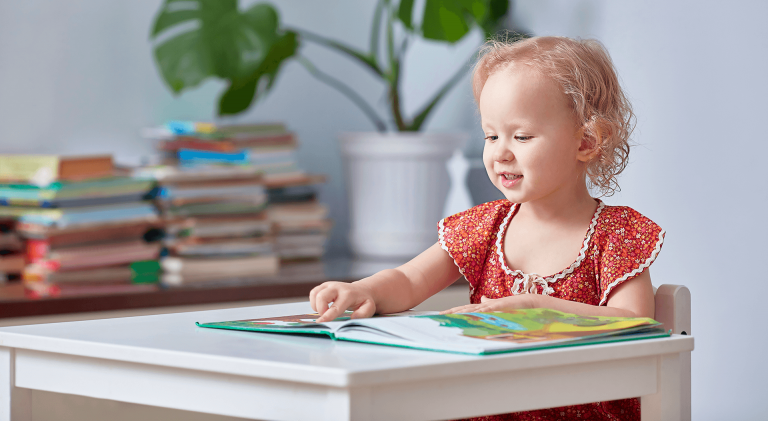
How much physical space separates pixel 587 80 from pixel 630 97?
88 centimetres

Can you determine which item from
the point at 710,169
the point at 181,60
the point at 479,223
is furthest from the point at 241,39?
the point at 479,223

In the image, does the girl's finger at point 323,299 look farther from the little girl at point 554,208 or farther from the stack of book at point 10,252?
the stack of book at point 10,252

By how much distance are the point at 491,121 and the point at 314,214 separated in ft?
3.87

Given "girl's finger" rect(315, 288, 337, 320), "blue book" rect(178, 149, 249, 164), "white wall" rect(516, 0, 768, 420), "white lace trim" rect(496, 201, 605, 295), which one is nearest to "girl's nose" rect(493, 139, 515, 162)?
"white lace trim" rect(496, 201, 605, 295)

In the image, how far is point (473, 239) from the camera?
103 centimetres

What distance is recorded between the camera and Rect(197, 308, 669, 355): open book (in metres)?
0.57

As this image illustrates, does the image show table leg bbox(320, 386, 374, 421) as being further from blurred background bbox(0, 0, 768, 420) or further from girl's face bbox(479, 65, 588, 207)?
blurred background bbox(0, 0, 768, 420)

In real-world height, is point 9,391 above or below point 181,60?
below

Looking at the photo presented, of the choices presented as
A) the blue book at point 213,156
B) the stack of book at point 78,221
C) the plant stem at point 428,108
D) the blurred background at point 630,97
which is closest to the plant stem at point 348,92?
the blurred background at point 630,97

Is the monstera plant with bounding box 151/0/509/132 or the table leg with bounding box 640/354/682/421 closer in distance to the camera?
the table leg with bounding box 640/354/682/421

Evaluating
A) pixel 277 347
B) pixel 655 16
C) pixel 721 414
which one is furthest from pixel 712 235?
pixel 277 347

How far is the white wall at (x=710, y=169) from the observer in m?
1.52

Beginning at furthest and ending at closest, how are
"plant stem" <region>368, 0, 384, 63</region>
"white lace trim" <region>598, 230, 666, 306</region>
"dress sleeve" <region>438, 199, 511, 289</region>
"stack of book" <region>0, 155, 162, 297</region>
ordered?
1. "plant stem" <region>368, 0, 384, 63</region>
2. "stack of book" <region>0, 155, 162, 297</region>
3. "dress sleeve" <region>438, 199, 511, 289</region>
4. "white lace trim" <region>598, 230, 666, 306</region>

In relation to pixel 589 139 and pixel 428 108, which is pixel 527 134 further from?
pixel 428 108
